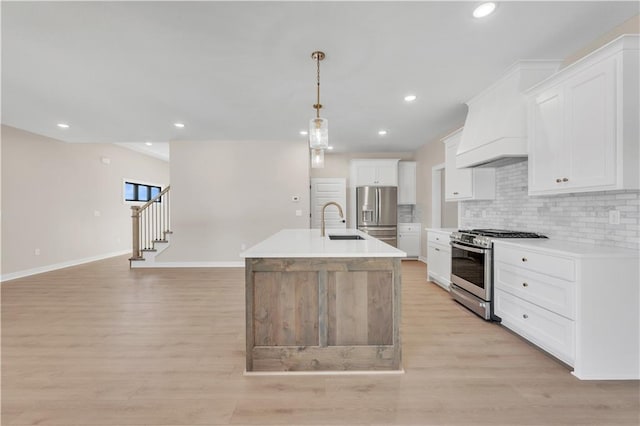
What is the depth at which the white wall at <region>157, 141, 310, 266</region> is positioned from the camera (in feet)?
18.8

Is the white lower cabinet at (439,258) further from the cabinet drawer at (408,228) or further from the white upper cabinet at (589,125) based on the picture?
the cabinet drawer at (408,228)

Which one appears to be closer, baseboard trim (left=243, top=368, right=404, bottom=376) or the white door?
baseboard trim (left=243, top=368, right=404, bottom=376)

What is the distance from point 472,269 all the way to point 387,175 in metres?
3.65

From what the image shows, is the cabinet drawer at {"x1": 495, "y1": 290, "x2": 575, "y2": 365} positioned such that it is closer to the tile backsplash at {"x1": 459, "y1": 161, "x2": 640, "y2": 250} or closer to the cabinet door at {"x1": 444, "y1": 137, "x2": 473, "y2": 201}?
the tile backsplash at {"x1": 459, "y1": 161, "x2": 640, "y2": 250}

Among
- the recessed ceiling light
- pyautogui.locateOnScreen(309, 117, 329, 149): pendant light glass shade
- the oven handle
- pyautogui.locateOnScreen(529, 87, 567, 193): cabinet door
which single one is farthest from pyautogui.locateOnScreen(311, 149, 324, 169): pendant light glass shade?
pyautogui.locateOnScreen(529, 87, 567, 193): cabinet door

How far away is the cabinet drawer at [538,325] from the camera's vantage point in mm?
2018

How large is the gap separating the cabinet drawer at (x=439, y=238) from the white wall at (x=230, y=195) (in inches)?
99.9

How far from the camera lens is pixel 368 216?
248 inches

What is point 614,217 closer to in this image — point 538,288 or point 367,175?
point 538,288

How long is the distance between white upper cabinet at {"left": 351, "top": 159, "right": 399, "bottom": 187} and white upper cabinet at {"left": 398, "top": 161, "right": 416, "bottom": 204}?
1.16 ft

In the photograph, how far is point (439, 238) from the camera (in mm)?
4180

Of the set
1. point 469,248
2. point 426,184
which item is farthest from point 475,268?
point 426,184

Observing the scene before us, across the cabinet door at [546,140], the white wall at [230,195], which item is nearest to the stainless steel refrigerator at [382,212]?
the white wall at [230,195]

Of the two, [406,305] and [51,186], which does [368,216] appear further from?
[51,186]
